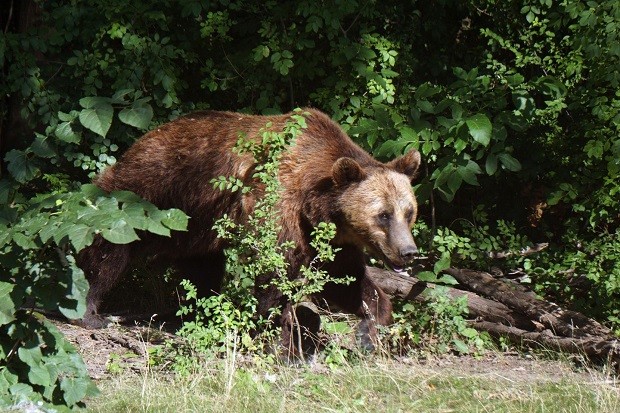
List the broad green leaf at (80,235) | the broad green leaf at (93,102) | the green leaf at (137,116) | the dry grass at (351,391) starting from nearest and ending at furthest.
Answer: the broad green leaf at (80,235) → the dry grass at (351,391) → the broad green leaf at (93,102) → the green leaf at (137,116)

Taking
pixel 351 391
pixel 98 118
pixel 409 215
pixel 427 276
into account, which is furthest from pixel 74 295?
pixel 427 276

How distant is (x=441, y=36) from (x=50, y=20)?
3.65 metres

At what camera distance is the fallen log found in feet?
21.0

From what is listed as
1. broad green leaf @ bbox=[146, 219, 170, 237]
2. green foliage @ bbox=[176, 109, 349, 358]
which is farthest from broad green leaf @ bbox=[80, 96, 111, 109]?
broad green leaf @ bbox=[146, 219, 170, 237]

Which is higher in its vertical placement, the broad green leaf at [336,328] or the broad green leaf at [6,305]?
the broad green leaf at [6,305]

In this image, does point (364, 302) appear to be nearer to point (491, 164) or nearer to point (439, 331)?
point (439, 331)

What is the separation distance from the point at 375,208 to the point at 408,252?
1.38 ft

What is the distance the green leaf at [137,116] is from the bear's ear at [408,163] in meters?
1.76

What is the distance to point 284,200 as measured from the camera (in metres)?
6.63

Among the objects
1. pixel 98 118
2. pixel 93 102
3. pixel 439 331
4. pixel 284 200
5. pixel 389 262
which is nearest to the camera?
pixel 98 118

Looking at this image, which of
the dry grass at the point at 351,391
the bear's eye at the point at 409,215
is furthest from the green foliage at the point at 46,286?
the bear's eye at the point at 409,215

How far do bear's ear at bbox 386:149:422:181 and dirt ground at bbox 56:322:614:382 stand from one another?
1.34 metres

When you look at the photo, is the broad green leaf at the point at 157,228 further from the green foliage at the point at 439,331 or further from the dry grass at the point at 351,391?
the green foliage at the point at 439,331

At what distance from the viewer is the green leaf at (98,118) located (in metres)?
5.92
